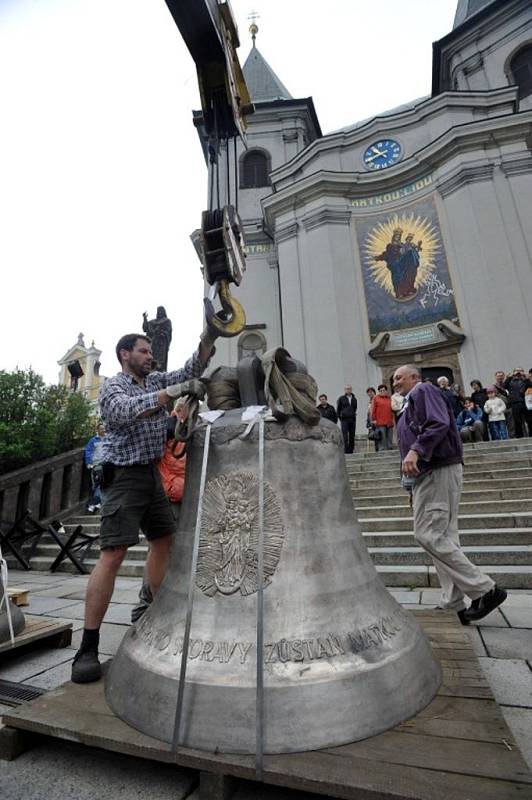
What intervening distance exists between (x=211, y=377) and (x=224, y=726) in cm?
145

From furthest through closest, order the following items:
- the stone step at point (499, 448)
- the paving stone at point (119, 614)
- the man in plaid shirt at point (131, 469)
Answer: the stone step at point (499, 448)
the paving stone at point (119, 614)
the man in plaid shirt at point (131, 469)

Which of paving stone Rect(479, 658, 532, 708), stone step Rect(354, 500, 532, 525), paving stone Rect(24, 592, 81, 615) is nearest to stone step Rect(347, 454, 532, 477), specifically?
stone step Rect(354, 500, 532, 525)

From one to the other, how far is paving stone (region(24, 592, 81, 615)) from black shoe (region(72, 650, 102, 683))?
7.66 ft

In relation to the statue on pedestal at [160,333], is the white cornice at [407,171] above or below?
above

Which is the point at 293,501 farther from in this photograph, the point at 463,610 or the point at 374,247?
the point at 374,247

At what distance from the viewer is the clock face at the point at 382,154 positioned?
62.4 ft

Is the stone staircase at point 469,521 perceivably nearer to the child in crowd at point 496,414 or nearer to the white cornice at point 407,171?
the child in crowd at point 496,414

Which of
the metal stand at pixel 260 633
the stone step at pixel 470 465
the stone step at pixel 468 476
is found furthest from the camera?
the stone step at pixel 470 465

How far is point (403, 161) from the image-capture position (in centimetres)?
1756

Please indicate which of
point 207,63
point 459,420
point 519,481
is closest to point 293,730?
point 207,63

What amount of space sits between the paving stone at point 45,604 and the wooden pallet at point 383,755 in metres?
2.65

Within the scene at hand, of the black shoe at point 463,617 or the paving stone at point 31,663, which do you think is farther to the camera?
the black shoe at point 463,617

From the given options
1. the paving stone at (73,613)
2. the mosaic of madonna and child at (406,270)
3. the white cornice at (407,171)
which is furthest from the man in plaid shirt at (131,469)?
the white cornice at (407,171)

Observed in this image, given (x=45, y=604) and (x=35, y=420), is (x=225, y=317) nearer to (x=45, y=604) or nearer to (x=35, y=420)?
(x=45, y=604)
